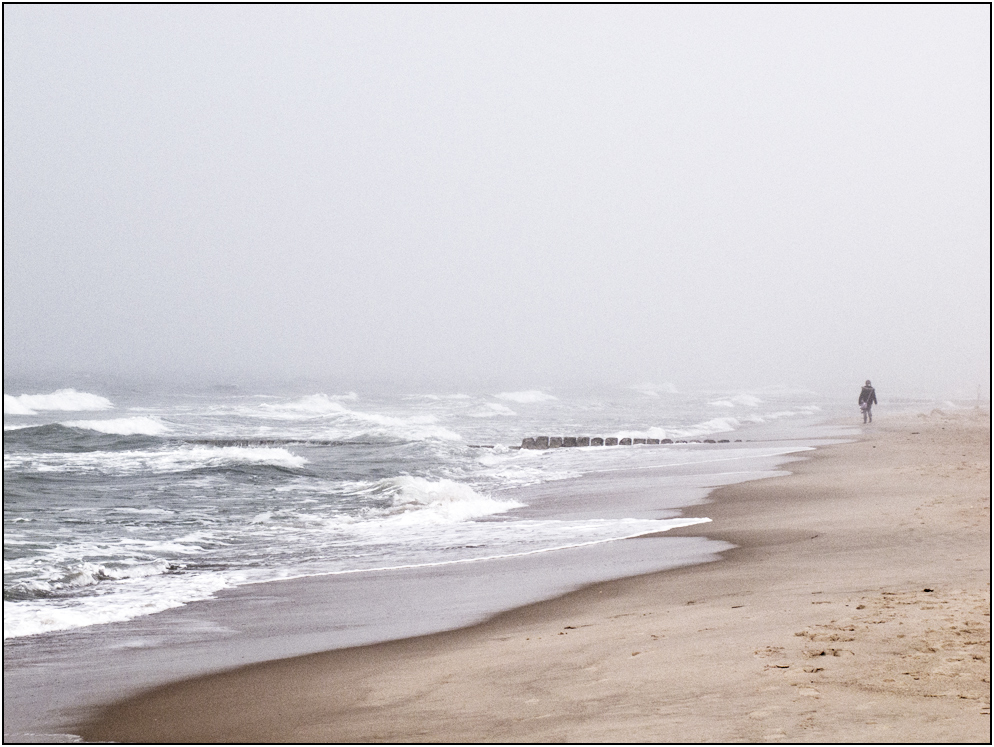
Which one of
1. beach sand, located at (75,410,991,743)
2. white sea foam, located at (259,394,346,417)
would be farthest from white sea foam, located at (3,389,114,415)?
beach sand, located at (75,410,991,743)

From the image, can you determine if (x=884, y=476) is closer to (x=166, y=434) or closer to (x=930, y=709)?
(x=930, y=709)

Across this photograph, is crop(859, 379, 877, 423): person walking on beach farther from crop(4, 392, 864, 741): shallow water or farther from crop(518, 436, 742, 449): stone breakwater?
crop(4, 392, 864, 741): shallow water

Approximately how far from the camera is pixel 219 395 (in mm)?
62812

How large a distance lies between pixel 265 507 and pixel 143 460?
32.1 ft

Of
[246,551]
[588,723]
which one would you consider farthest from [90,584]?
[588,723]

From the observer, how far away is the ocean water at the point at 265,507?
27.5 feet

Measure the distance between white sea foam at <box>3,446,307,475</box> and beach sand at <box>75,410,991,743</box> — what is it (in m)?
13.7

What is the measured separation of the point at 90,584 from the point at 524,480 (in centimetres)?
993

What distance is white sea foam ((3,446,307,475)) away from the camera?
63.5 ft

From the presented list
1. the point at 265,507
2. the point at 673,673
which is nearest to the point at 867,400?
the point at 265,507

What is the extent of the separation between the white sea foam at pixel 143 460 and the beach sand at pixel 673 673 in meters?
13.7

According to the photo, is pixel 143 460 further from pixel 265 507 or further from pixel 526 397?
pixel 526 397

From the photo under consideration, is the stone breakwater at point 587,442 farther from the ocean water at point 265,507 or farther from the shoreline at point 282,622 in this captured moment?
the shoreline at point 282,622

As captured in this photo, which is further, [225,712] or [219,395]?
[219,395]
